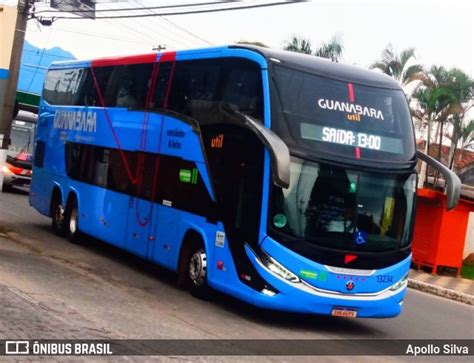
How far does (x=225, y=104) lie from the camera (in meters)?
11.3

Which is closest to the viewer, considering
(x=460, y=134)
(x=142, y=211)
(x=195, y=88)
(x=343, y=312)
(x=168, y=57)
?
(x=343, y=312)

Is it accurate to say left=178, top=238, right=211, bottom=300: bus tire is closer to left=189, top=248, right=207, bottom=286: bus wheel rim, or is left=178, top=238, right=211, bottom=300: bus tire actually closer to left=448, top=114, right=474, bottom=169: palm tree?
left=189, top=248, right=207, bottom=286: bus wheel rim

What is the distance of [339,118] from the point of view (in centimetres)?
1068

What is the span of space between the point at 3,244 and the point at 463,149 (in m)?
21.8

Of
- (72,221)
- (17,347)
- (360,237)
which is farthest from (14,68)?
(17,347)

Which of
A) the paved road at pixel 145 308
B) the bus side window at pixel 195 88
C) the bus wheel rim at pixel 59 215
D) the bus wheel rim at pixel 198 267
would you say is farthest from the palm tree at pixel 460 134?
the bus wheel rim at pixel 198 267

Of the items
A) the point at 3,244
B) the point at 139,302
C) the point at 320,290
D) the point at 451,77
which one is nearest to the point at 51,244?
the point at 3,244

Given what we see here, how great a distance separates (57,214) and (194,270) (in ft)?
23.2

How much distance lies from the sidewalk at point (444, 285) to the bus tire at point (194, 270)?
765 centimetres

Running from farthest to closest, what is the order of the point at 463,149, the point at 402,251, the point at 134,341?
the point at 463,149 < the point at 402,251 < the point at 134,341

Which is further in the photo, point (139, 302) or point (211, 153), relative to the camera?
point (211, 153)

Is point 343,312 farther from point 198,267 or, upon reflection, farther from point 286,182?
point 198,267

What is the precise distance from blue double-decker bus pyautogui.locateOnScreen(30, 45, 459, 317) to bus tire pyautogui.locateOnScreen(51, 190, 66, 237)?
16.8 ft

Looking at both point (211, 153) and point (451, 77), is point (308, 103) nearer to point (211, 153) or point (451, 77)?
point (211, 153)
